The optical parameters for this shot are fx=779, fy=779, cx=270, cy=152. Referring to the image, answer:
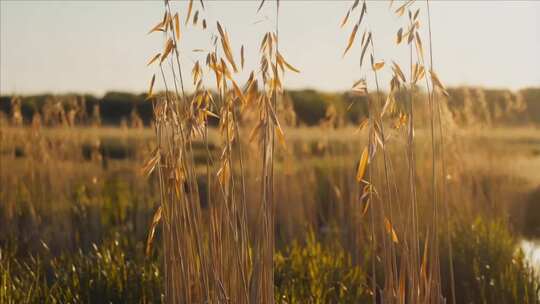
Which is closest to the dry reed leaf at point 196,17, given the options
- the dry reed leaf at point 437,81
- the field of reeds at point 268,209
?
the field of reeds at point 268,209

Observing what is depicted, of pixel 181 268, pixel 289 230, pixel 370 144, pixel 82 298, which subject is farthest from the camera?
pixel 289 230

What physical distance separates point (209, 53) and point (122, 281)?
1.18 metres

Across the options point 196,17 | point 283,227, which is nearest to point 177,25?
point 196,17

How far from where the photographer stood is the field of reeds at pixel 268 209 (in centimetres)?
158

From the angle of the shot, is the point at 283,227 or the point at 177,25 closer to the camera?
the point at 177,25

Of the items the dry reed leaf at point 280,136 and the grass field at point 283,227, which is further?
the grass field at point 283,227

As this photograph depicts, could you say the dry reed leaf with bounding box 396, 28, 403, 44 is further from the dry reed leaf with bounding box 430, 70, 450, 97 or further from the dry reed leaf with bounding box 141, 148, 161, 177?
the dry reed leaf with bounding box 141, 148, 161, 177

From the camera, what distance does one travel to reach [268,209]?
1.56 meters

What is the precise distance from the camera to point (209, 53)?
61.5 inches

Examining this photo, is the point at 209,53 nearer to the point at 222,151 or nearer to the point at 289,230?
the point at 222,151

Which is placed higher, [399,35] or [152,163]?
[399,35]

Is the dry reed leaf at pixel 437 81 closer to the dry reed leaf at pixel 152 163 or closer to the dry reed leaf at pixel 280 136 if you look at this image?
the dry reed leaf at pixel 280 136

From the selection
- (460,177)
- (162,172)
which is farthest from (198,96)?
(460,177)

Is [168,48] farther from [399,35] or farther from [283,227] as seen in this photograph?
[283,227]
